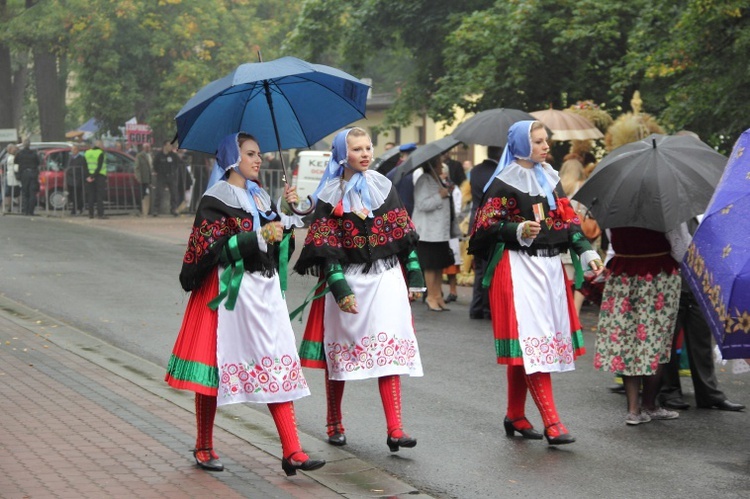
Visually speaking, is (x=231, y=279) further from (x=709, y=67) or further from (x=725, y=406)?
(x=709, y=67)

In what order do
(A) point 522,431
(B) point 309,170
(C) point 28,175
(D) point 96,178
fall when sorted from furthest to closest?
(B) point 309,170, (C) point 28,175, (D) point 96,178, (A) point 522,431

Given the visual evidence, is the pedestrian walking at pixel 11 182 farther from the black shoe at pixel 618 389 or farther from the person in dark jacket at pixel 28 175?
the black shoe at pixel 618 389

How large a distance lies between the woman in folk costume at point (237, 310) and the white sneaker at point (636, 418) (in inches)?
98.7

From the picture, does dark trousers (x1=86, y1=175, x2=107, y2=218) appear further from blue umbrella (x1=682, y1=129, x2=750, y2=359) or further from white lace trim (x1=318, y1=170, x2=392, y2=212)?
blue umbrella (x1=682, y1=129, x2=750, y2=359)

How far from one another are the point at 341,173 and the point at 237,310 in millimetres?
1163

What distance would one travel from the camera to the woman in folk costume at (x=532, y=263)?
7.68 metres

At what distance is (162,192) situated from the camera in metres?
33.2

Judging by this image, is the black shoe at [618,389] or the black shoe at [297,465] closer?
the black shoe at [297,465]

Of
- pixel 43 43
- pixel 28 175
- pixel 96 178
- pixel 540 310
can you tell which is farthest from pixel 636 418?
pixel 43 43

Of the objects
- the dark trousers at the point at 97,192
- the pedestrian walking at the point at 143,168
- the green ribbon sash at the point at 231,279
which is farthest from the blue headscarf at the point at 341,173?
the pedestrian walking at the point at 143,168

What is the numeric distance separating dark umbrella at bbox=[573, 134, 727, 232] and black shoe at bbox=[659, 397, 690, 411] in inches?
62.4

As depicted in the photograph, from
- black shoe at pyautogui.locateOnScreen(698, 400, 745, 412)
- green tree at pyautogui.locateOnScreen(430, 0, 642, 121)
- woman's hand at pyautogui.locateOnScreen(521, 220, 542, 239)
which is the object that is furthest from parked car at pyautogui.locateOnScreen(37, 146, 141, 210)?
woman's hand at pyautogui.locateOnScreen(521, 220, 542, 239)

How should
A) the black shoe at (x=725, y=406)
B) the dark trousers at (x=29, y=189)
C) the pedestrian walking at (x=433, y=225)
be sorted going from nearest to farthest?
the black shoe at (x=725, y=406)
the pedestrian walking at (x=433, y=225)
the dark trousers at (x=29, y=189)

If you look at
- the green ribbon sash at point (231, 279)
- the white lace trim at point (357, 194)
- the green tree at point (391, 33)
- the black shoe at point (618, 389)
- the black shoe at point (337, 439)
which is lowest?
the black shoe at point (618, 389)
